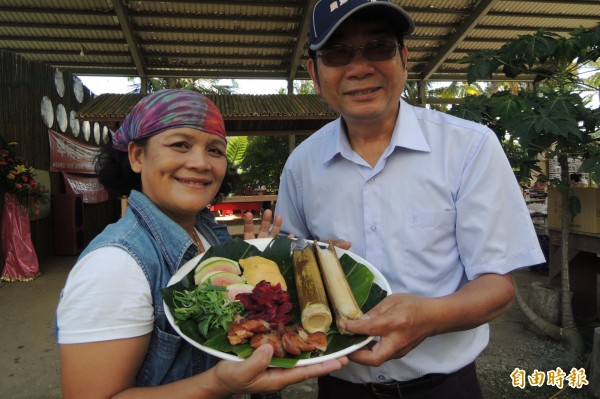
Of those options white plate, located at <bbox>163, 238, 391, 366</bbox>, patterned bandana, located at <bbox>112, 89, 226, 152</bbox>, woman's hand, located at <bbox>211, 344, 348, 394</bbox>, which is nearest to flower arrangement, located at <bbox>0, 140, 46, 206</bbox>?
patterned bandana, located at <bbox>112, 89, 226, 152</bbox>

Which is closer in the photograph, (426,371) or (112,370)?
(112,370)

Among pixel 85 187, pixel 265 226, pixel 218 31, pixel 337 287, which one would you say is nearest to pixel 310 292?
pixel 337 287

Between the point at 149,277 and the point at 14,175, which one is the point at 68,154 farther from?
the point at 149,277

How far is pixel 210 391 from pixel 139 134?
101 cm

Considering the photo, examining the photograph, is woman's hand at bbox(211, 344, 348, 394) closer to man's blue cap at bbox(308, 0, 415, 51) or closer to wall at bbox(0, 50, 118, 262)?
man's blue cap at bbox(308, 0, 415, 51)

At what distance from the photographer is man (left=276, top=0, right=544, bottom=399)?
1.65 metres

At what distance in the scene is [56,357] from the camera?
4.61 meters

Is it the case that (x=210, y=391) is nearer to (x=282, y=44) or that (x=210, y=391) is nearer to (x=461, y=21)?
(x=282, y=44)

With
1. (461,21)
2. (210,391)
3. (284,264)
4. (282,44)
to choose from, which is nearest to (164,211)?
(284,264)

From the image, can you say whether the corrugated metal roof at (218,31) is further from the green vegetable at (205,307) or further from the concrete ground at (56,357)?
the green vegetable at (205,307)

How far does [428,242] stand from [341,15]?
1.01 m

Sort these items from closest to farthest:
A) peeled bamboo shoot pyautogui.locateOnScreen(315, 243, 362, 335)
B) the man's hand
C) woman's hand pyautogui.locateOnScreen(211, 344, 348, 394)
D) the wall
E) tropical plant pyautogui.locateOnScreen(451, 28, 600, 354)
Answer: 1. woman's hand pyautogui.locateOnScreen(211, 344, 348, 394)
2. the man's hand
3. peeled bamboo shoot pyautogui.locateOnScreen(315, 243, 362, 335)
4. tropical plant pyautogui.locateOnScreen(451, 28, 600, 354)
5. the wall

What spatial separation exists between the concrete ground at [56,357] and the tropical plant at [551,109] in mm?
342

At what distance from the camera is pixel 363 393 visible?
1.80 meters
